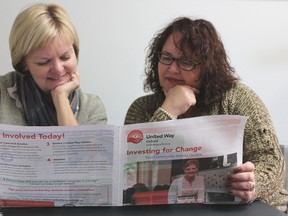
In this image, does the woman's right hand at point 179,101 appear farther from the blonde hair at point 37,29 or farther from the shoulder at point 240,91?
the blonde hair at point 37,29

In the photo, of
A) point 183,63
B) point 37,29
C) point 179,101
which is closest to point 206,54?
point 183,63

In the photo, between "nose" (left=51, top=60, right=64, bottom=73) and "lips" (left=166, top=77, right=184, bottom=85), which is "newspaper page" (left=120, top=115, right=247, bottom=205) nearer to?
"lips" (left=166, top=77, right=184, bottom=85)

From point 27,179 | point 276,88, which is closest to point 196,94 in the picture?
point 27,179

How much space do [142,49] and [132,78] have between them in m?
0.14

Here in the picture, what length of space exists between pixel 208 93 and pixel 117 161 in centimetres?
43

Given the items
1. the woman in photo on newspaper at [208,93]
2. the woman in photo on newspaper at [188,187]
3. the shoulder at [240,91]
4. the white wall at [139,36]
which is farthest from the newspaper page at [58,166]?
the white wall at [139,36]

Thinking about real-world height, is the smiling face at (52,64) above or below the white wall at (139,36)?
below

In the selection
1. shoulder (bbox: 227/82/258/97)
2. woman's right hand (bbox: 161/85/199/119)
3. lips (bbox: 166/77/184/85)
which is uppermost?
lips (bbox: 166/77/184/85)

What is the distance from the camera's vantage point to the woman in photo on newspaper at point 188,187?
792 millimetres

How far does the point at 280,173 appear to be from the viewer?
3.19 ft

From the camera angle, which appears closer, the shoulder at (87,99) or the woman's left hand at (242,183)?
the woman's left hand at (242,183)

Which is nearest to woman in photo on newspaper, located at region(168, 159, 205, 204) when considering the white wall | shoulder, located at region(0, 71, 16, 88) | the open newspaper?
the open newspaper

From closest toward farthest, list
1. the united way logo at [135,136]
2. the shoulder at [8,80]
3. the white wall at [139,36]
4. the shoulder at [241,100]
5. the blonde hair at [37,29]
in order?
the united way logo at [135,136] → the shoulder at [241,100] → the blonde hair at [37,29] → the shoulder at [8,80] → the white wall at [139,36]

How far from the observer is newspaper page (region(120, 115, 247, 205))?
30.4 inches
